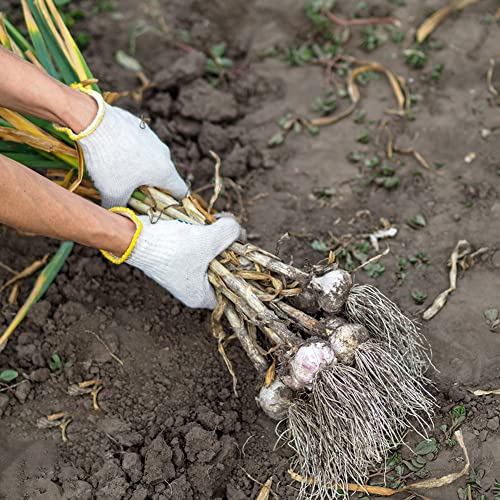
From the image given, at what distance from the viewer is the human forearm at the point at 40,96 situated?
70.3 inches

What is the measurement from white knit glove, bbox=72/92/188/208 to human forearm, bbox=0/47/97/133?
→ 0.12 ft

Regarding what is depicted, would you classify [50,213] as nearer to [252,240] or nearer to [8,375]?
[8,375]

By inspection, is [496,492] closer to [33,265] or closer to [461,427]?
[461,427]

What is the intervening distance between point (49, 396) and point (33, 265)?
43 cm

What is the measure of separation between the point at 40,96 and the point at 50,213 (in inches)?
14.2

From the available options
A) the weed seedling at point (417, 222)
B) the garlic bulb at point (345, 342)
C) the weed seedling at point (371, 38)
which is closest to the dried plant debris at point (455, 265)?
the weed seedling at point (417, 222)

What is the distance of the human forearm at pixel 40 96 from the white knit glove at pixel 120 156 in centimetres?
4

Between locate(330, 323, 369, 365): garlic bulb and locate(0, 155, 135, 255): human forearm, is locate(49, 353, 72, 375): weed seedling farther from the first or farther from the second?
locate(330, 323, 369, 365): garlic bulb

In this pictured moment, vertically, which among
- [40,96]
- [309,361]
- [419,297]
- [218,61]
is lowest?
[419,297]

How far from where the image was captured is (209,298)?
1942mm

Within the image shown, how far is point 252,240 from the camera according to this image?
87.0 inches

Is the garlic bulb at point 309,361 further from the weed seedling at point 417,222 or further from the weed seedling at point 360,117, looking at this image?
the weed seedling at point 360,117

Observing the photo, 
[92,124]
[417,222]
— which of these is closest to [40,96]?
[92,124]

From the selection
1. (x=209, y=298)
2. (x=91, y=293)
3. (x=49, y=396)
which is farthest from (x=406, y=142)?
(x=49, y=396)
